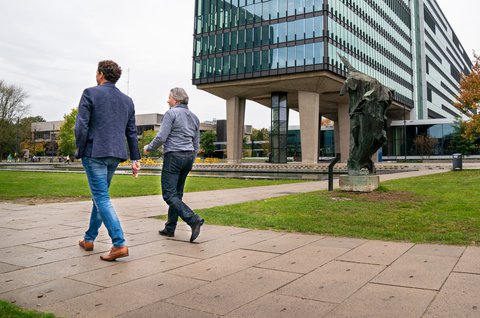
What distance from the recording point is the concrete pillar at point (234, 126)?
2108 inches

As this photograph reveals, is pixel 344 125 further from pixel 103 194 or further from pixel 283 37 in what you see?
pixel 103 194

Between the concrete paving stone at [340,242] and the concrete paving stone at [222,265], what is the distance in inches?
38.5

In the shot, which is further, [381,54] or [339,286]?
[381,54]

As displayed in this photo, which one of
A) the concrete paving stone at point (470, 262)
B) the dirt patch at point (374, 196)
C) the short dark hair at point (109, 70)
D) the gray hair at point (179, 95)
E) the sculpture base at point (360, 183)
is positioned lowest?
the concrete paving stone at point (470, 262)

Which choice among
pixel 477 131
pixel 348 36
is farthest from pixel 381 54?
pixel 477 131

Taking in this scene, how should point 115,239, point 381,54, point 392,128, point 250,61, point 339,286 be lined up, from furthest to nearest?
point 392,128 < point 381,54 < point 250,61 < point 115,239 < point 339,286

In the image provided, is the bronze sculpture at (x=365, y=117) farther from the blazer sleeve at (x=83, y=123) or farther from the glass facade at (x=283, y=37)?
the glass facade at (x=283, y=37)

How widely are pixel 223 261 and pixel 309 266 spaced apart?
0.92m

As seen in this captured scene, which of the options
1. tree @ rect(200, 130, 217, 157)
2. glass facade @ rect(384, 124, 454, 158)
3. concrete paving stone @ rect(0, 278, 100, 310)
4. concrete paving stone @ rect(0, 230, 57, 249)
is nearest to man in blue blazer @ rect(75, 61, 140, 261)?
concrete paving stone @ rect(0, 278, 100, 310)

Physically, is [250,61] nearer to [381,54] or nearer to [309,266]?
[381,54]

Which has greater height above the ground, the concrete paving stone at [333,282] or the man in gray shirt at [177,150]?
the man in gray shirt at [177,150]

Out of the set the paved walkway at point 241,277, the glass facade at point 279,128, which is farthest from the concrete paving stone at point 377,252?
the glass facade at point 279,128

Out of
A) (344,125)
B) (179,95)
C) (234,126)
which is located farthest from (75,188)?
(344,125)

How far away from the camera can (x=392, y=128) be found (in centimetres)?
7119
